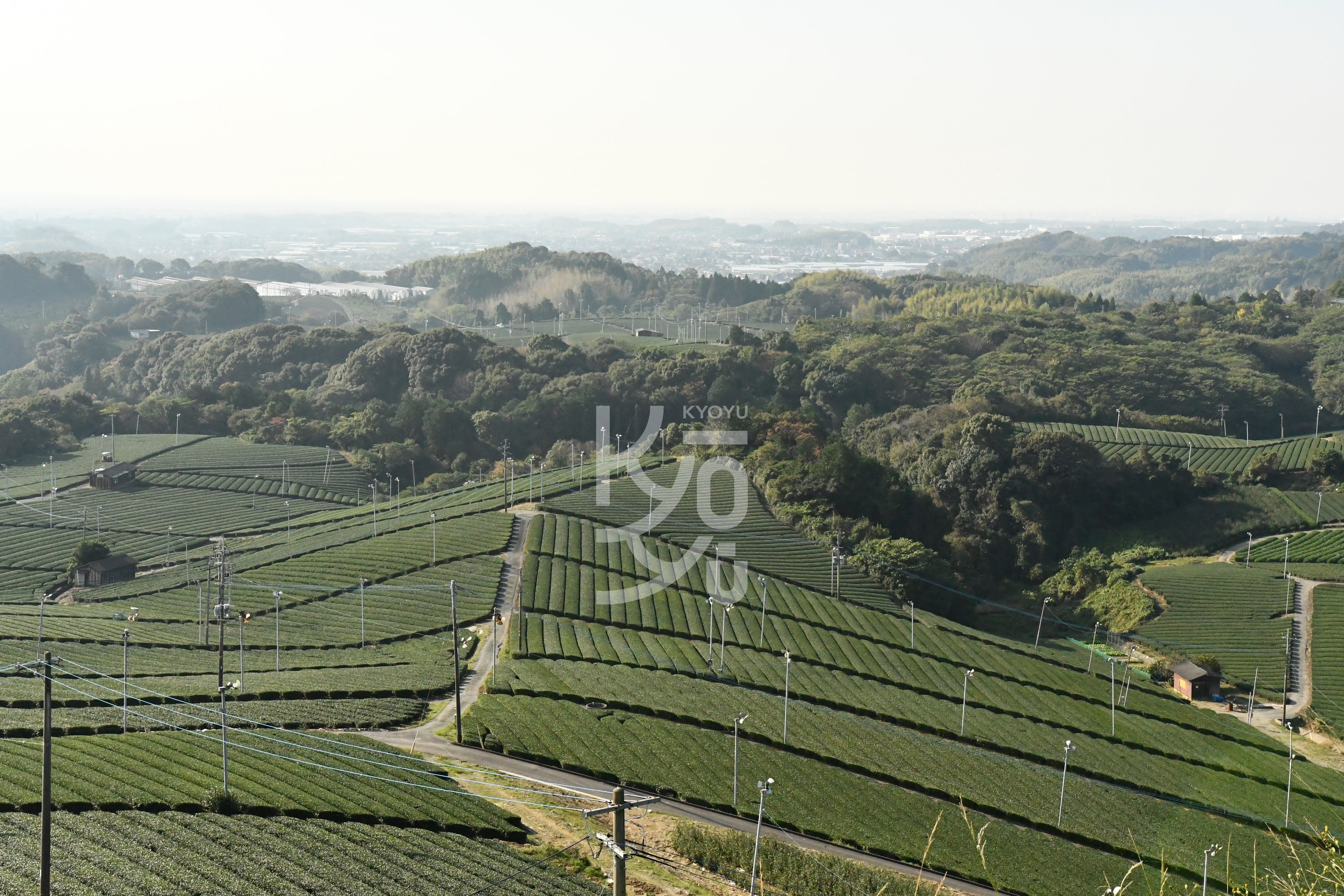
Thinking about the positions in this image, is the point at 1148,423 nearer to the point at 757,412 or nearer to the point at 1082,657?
the point at 757,412

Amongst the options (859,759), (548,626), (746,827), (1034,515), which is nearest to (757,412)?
(1034,515)

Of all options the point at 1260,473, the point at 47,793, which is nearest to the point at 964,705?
the point at 47,793

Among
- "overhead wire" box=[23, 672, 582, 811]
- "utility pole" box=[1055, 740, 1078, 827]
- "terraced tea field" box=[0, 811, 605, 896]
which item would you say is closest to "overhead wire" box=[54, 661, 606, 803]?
"overhead wire" box=[23, 672, 582, 811]

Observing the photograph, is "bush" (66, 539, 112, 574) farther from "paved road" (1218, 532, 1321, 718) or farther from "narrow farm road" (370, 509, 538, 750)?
"paved road" (1218, 532, 1321, 718)

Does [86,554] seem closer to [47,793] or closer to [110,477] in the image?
[110,477]

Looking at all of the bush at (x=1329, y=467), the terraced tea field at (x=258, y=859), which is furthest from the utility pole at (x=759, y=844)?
the bush at (x=1329, y=467)

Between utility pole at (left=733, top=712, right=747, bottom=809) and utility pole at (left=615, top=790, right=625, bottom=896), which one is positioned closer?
utility pole at (left=615, top=790, right=625, bottom=896)
